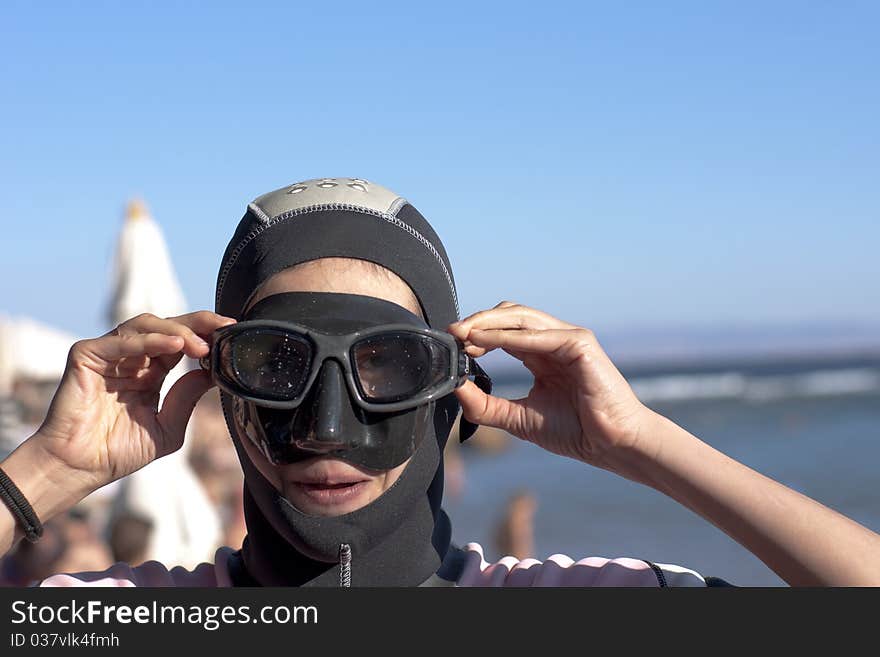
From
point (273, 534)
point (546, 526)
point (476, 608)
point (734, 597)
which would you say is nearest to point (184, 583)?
point (273, 534)

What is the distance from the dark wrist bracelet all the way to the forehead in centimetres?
86

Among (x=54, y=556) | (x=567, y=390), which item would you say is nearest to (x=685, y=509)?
(x=54, y=556)

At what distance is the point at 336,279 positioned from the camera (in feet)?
8.30

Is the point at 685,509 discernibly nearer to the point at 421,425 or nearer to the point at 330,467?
the point at 421,425

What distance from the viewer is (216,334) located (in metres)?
2.48

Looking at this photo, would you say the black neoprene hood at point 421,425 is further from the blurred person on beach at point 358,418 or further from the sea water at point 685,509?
the sea water at point 685,509

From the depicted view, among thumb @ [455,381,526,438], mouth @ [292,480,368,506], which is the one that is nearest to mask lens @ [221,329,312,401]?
mouth @ [292,480,368,506]

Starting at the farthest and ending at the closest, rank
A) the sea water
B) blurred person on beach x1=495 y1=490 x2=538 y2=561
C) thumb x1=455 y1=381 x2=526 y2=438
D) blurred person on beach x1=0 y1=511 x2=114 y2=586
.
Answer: the sea water, blurred person on beach x1=495 y1=490 x2=538 y2=561, blurred person on beach x1=0 y1=511 x2=114 y2=586, thumb x1=455 y1=381 x2=526 y2=438

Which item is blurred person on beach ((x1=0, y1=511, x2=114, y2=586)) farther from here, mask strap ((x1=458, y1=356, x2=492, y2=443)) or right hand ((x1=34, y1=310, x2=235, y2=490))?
mask strap ((x1=458, y1=356, x2=492, y2=443))

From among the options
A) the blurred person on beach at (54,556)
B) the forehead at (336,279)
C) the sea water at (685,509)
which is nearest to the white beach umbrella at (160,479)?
the blurred person on beach at (54,556)

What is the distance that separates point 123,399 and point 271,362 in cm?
62

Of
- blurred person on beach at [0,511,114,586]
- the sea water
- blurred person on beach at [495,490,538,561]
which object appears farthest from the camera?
the sea water

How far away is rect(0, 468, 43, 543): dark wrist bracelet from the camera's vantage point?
2.62m

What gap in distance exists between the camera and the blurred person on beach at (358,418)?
2400 mm
